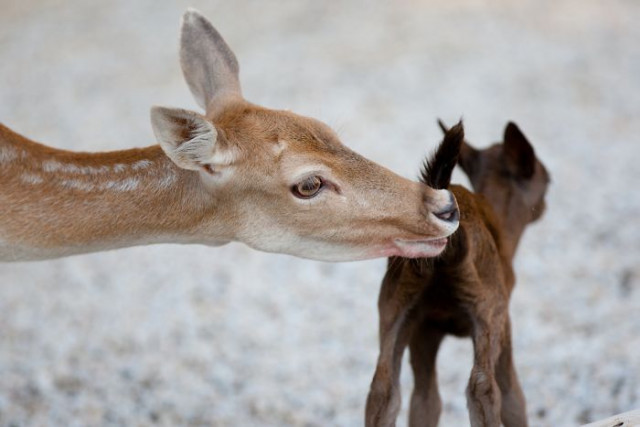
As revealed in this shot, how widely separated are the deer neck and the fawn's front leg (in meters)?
0.58

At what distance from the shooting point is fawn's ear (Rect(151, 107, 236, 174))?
2754mm

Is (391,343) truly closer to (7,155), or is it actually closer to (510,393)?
(510,393)

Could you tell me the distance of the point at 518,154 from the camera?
12.2ft

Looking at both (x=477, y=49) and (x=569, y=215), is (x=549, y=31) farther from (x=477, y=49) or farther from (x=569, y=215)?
(x=569, y=215)

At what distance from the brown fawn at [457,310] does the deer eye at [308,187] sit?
1.13 feet

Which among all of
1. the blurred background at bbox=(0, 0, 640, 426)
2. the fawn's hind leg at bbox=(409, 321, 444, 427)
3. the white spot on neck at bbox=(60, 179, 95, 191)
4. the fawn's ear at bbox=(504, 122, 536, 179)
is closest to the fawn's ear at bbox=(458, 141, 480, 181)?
the fawn's ear at bbox=(504, 122, 536, 179)

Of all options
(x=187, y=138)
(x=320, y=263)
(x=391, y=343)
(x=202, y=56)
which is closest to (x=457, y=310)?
(x=391, y=343)

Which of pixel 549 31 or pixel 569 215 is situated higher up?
pixel 549 31

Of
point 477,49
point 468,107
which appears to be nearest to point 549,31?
point 477,49

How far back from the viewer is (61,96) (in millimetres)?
8031

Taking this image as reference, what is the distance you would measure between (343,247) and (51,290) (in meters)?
3.28

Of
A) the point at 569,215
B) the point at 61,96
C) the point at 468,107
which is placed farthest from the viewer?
the point at 61,96

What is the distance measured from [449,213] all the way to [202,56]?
1.14m

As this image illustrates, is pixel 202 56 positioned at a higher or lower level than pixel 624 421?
higher
